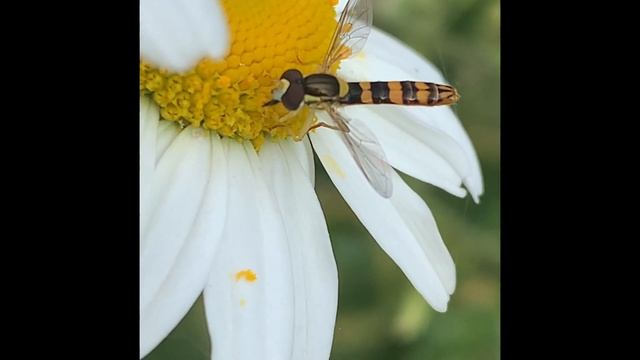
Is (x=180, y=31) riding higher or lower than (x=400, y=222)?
higher

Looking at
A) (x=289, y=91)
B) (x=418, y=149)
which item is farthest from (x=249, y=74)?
(x=418, y=149)

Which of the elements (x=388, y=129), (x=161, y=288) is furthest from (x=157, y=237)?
(x=388, y=129)

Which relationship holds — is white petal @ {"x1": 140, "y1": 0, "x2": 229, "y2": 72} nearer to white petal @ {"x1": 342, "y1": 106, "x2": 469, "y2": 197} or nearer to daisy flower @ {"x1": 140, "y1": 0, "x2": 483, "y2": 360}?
daisy flower @ {"x1": 140, "y1": 0, "x2": 483, "y2": 360}

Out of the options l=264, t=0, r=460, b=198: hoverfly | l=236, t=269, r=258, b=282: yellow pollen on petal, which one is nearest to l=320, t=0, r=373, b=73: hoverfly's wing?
l=264, t=0, r=460, b=198: hoverfly

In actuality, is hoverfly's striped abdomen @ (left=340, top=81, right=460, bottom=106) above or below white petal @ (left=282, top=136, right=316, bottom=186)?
above

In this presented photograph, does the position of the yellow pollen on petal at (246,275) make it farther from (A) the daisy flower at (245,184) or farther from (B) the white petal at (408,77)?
(B) the white petal at (408,77)

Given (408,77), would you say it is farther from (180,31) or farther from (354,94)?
(180,31)

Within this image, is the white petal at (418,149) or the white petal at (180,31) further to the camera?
the white petal at (418,149)

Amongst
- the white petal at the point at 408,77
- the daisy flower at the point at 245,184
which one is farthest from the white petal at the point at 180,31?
the white petal at the point at 408,77
